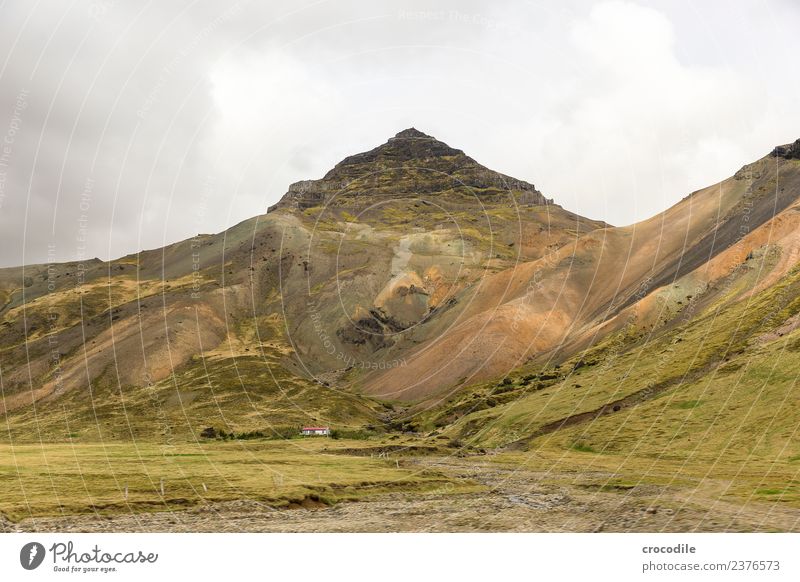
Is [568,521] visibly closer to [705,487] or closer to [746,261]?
[705,487]

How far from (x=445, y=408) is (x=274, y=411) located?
44.6m

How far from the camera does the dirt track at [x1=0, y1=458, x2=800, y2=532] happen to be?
4025 centimetres

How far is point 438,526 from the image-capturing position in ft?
140

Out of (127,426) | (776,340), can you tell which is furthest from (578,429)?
(127,426)

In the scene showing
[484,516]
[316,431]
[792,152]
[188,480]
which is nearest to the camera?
[484,516]

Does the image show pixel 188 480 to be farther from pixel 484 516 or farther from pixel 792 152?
pixel 792 152
